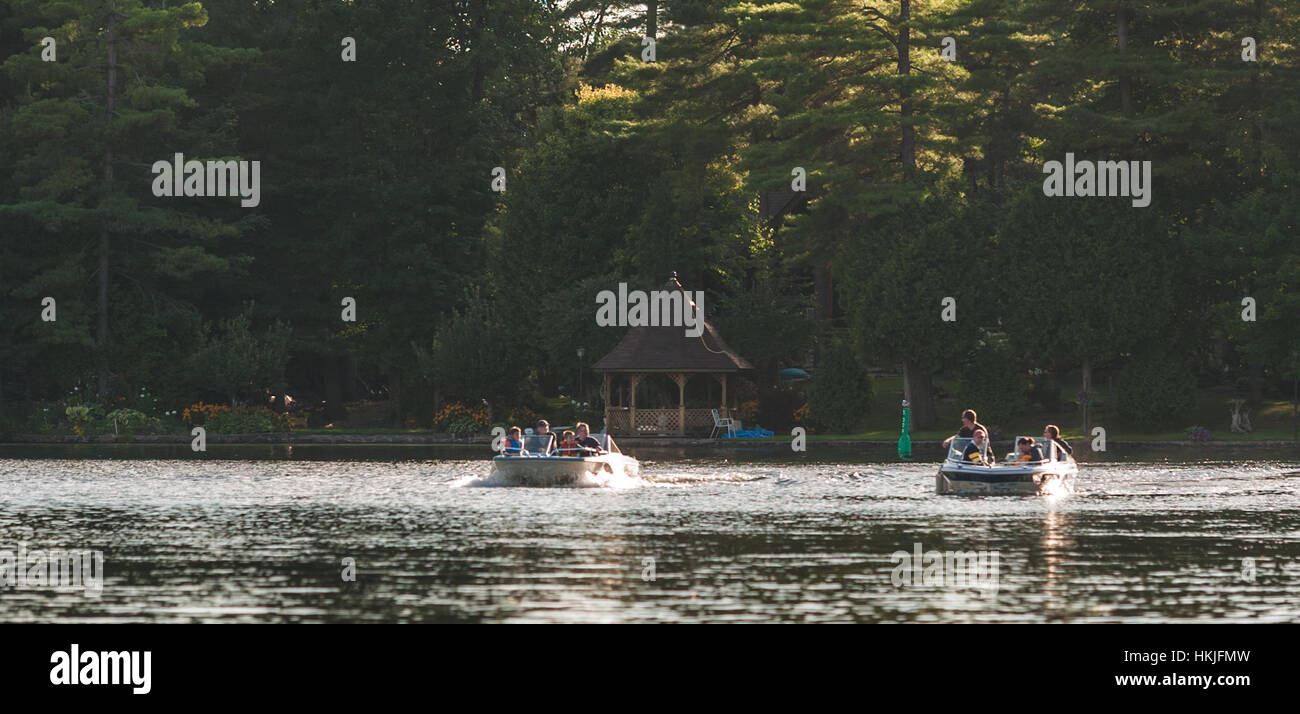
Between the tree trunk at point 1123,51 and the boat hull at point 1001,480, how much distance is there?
32532 millimetres

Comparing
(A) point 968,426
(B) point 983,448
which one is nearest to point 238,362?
(A) point 968,426

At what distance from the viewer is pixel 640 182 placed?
7581cm

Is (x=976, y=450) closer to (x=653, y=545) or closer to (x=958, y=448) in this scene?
(x=958, y=448)

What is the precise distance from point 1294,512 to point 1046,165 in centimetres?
3417

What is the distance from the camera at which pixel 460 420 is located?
6731cm

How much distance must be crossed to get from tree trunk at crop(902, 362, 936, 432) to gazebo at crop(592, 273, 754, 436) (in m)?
6.21

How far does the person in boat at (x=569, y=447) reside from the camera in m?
40.2

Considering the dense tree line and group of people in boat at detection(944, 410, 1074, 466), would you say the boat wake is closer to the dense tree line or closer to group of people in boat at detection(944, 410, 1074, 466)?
group of people in boat at detection(944, 410, 1074, 466)

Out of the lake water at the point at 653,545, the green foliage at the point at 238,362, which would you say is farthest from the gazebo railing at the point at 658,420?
the lake water at the point at 653,545

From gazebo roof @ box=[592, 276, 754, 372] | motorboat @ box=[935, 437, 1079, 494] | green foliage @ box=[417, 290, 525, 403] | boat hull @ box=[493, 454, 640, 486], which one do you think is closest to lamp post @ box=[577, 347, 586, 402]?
gazebo roof @ box=[592, 276, 754, 372]
